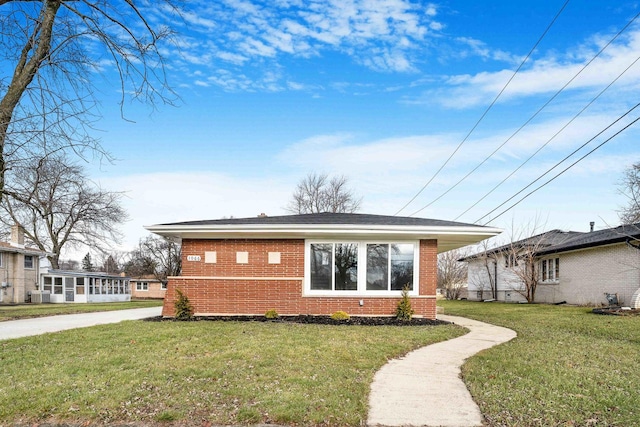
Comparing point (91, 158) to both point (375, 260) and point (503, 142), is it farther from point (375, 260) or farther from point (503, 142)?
point (503, 142)

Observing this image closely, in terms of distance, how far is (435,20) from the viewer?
12695 millimetres

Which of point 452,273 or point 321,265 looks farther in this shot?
point 452,273

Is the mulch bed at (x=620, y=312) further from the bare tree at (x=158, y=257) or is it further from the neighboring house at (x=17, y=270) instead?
the bare tree at (x=158, y=257)

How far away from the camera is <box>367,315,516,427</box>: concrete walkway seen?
4594 mm

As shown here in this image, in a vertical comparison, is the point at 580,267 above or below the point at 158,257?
above

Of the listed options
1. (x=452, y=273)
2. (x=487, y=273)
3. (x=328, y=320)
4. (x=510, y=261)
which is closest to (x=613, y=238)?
(x=510, y=261)

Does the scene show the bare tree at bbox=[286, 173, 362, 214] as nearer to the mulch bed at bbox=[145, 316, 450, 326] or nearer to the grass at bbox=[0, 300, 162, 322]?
the grass at bbox=[0, 300, 162, 322]

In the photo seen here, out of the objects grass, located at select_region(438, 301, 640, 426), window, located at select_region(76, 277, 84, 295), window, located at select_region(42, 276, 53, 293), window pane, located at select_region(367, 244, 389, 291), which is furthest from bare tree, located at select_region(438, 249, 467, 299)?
window, located at select_region(42, 276, 53, 293)

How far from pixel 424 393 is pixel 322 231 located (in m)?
7.23

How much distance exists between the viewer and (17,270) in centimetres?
3023

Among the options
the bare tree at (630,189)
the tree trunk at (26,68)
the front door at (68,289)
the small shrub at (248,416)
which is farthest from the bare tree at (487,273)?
the front door at (68,289)

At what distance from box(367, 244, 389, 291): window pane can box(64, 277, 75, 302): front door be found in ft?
97.8

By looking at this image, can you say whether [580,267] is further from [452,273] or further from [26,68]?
[452,273]

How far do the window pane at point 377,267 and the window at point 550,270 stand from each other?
542 inches
